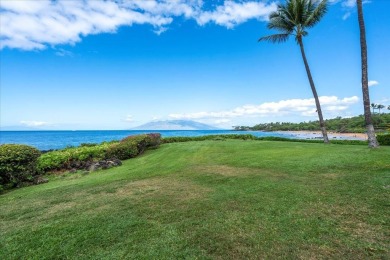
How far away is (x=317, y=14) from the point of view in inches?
737

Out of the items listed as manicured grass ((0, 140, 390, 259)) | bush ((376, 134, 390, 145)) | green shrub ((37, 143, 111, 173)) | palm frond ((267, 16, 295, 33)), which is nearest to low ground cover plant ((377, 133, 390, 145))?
bush ((376, 134, 390, 145))

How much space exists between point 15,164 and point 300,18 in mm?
20479

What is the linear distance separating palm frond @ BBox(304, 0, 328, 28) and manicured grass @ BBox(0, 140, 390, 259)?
14553mm

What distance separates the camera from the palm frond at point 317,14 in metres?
18.5

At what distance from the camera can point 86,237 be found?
4.26 meters

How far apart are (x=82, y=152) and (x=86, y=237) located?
10.8m

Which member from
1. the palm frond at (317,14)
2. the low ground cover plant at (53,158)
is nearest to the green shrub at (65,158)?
the low ground cover plant at (53,158)

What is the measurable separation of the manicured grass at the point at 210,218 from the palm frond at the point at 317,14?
14.6 meters

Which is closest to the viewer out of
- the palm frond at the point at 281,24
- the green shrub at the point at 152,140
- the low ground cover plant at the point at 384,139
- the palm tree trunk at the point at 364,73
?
the palm tree trunk at the point at 364,73

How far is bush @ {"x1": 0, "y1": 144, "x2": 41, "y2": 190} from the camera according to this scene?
9.03m

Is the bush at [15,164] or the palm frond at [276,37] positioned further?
the palm frond at [276,37]

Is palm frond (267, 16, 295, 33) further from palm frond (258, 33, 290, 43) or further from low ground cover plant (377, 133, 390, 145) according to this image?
low ground cover plant (377, 133, 390, 145)

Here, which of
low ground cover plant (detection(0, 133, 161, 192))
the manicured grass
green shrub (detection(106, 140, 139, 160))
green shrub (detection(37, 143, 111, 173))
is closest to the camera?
the manicured grass

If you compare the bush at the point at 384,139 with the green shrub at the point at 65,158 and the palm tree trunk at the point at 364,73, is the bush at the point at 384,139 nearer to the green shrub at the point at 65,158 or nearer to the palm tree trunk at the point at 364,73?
the palm tree trunk at the point at 364,73
